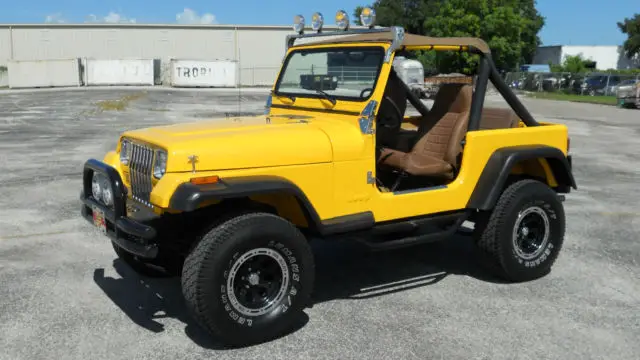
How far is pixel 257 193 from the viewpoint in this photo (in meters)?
3.83

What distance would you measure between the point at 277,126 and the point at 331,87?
733 millimetres

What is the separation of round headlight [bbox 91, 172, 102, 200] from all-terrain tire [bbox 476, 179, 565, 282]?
302 cm

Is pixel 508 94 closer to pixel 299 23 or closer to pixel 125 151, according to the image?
pixel 299 23

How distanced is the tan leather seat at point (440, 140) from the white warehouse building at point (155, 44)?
4497 centimetres

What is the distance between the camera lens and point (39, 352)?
389 centimetres

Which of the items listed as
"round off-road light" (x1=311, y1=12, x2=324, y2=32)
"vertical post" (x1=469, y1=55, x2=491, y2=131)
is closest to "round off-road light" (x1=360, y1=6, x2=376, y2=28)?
"round off-road light" (x1=311, y1=12, x2=324, y2=32)

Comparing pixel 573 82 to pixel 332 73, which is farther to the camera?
pixel 573 82

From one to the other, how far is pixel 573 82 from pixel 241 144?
134ft

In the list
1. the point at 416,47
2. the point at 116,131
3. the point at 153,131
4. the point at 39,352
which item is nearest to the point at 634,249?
the point at 416,47

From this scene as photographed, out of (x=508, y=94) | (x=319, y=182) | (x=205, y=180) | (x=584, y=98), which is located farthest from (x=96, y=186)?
(x=584, y=98)

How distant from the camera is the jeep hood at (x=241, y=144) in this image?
12.6ft

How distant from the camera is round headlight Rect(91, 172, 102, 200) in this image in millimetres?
4398

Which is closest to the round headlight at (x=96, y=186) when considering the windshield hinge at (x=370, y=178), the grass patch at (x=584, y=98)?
the windshield hinge at (x=370, y=178)

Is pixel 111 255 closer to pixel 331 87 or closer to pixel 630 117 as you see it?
pixel 331 87
